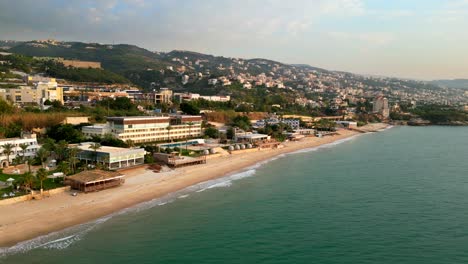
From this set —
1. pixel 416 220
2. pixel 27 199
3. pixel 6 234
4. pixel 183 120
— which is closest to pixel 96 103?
pixel 183 120

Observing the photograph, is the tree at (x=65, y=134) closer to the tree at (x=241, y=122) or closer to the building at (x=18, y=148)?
the building at (x=18, y=148)

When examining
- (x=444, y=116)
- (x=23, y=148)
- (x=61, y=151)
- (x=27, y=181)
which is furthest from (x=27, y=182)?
(x=444, y=116)

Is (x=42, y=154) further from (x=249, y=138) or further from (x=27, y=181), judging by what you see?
(x=249, y=138)

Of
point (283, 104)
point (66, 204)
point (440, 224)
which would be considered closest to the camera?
point (440, 224)

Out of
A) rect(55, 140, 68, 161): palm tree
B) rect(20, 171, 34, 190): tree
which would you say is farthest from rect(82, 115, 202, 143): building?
rect(20, 171, 34, 190): tree

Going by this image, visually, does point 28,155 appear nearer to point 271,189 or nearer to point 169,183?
point 169,183

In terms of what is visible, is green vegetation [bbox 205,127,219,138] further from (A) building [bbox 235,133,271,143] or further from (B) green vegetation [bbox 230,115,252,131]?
(B) green vegetation [bbox 230,115,252,131]

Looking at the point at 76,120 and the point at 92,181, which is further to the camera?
the point at 76,120
